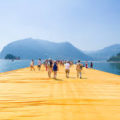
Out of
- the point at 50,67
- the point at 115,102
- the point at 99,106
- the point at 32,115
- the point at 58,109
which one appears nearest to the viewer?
the point at 32,115

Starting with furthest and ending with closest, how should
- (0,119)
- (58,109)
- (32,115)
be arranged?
(58,109) < (32,115) < (0,119)

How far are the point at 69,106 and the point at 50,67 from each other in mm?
8567

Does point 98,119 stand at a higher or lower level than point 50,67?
lower

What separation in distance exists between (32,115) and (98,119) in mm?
1861

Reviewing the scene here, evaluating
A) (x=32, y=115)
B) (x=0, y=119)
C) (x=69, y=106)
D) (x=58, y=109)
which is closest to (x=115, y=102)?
(x=69, y=106)

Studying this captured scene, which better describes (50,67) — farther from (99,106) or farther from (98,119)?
(98,119)

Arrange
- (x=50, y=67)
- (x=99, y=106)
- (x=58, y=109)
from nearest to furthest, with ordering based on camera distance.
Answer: (x=58, y=109), (x=99, y=106), (x=50, y=67)

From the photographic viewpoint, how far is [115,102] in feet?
19.6

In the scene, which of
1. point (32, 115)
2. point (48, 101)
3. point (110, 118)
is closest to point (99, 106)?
point (110, 118)

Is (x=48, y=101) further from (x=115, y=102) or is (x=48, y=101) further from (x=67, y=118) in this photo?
(x=115, y=102)

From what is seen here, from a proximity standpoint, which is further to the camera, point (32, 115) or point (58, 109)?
point (58, 109)

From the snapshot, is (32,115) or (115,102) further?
(115,102)

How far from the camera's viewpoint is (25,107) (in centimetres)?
523

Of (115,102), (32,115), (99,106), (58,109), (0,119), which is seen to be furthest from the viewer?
(115,102)
